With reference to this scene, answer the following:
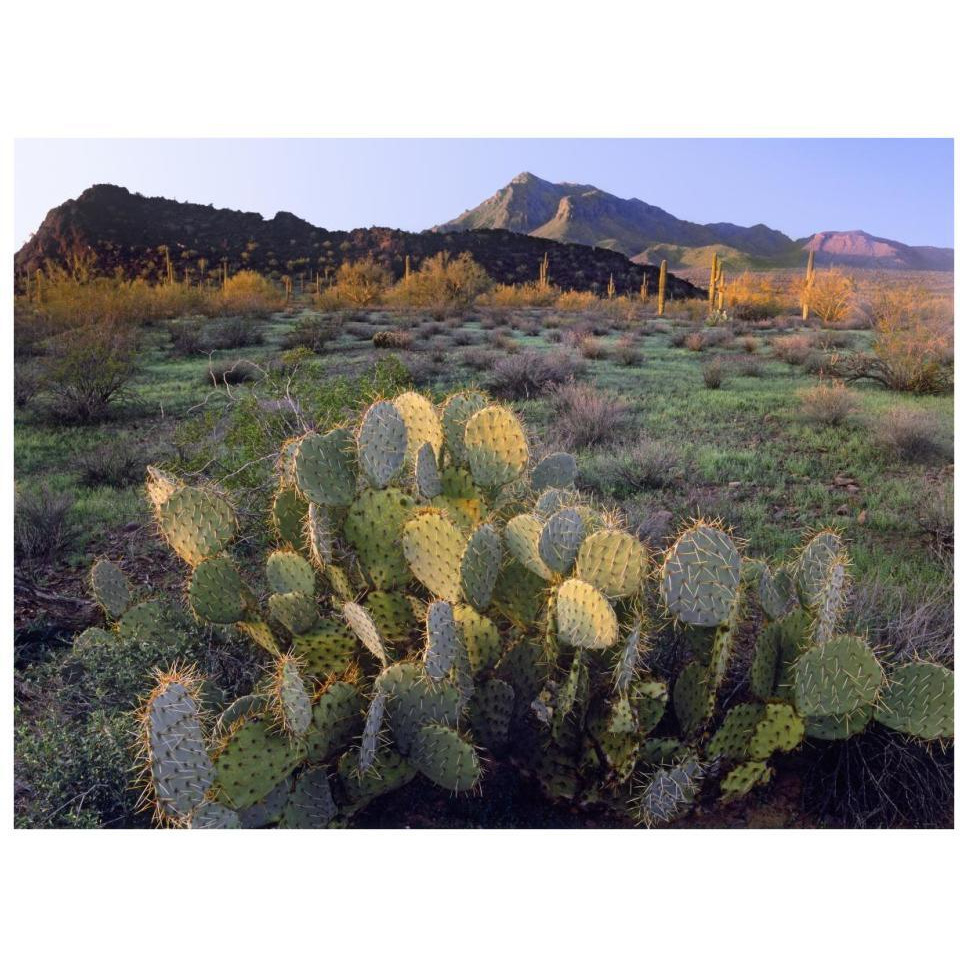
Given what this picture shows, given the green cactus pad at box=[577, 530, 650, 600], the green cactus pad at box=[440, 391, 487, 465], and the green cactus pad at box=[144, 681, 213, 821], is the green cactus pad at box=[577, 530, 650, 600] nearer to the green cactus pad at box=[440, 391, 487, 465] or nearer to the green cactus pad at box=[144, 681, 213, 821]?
the green cactus pad at box=[440, 391, 487, 465]

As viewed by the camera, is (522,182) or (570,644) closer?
(570,644)

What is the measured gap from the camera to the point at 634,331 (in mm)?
6215

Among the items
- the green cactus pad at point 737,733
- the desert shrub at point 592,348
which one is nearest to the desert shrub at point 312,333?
the desert shrub at point 592,348

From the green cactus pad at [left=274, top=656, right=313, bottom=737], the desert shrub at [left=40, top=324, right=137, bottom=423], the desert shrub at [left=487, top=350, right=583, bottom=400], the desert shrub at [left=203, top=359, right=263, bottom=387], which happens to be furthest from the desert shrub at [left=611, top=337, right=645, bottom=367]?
the green cactus pad at [left=274, top=656, right=313, bottom=737]

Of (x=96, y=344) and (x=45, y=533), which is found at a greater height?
(x=96, y=344)

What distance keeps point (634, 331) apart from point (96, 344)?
11.5 feet

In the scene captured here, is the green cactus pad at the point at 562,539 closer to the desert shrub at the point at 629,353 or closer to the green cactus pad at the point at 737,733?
the green cactus pad at the point at 737,733

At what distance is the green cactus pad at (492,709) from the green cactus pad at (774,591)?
0.82 meters

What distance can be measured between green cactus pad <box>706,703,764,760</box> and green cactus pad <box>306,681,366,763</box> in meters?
1.06

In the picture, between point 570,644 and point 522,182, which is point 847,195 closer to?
point 522,182

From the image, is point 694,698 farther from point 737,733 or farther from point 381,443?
point 381,443

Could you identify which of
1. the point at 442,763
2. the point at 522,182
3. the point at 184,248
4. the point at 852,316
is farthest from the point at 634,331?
the point at 442,763
